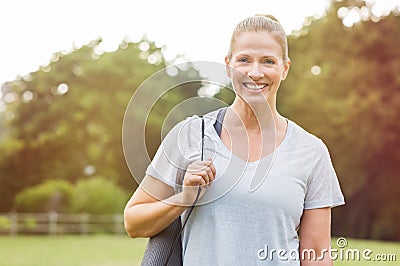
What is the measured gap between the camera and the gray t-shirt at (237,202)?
1600 mm

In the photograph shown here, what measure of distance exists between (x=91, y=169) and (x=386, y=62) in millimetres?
7667

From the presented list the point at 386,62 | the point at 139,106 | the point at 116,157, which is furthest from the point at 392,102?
the point at 139,106

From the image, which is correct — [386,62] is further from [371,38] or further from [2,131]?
[2,131]

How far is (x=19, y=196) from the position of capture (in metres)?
18.1

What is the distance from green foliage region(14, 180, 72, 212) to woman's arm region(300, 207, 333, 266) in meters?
16.7

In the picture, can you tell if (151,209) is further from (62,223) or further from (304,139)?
(62,223)

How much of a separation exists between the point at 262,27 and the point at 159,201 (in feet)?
1.51

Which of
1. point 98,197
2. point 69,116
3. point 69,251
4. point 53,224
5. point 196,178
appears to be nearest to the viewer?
point 196,178

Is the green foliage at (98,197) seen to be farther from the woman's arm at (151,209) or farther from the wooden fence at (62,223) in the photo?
the woman's arm at (151,209)

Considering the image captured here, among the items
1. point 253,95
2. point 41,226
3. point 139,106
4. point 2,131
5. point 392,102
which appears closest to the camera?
point 253,95

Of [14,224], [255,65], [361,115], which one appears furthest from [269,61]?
[14,224]

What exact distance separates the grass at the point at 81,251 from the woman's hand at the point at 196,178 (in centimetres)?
816

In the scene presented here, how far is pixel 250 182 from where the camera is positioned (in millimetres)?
1601

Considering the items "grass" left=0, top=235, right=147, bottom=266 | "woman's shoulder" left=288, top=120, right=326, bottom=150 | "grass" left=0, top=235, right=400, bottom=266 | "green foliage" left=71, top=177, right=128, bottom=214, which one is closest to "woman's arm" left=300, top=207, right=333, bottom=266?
"woman's shoulder" left=288, top=120, right=326, bottom=150
